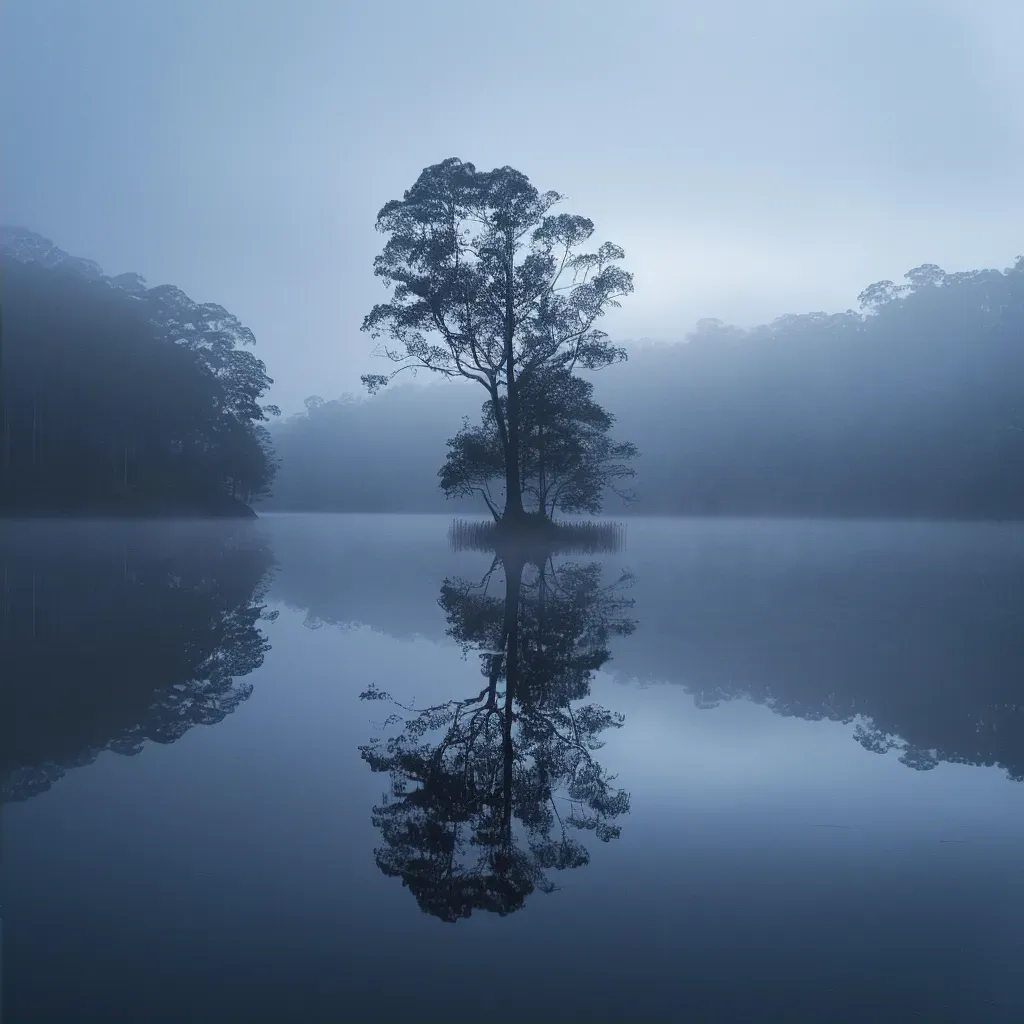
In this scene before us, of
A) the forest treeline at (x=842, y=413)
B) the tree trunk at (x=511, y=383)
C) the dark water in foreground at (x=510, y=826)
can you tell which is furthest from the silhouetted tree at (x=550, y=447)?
the forest treeline at (x=842, y=413)

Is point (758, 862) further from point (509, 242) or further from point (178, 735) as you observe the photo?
point (509, 242)

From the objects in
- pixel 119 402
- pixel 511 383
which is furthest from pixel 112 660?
pixel 119 402

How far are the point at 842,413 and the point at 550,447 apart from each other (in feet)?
150

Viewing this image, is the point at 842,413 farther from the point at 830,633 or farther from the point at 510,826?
the point at 510,826

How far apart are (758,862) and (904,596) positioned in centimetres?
778

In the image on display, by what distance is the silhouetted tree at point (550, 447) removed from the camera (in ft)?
64.0

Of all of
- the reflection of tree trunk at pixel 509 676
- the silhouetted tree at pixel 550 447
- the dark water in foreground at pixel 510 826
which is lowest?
the dark water in foreground at pixel 510 826

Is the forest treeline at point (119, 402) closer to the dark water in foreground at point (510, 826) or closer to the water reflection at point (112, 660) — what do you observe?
the water reflection at point (112, 660)

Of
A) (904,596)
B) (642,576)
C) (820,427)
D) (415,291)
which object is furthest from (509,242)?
(820,427)

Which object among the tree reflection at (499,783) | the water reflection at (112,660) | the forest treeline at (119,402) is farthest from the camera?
the forest treeline at (119,402)

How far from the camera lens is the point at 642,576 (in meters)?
11.3

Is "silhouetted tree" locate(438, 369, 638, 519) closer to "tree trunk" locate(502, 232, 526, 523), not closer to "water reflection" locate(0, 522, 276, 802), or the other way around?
"tree trunk" locate(502, 232, 526, 523)

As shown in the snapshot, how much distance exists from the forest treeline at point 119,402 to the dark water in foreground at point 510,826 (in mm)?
38167

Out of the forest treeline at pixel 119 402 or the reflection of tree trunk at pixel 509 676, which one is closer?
the reflection of tree trunk at pixel 509 676
